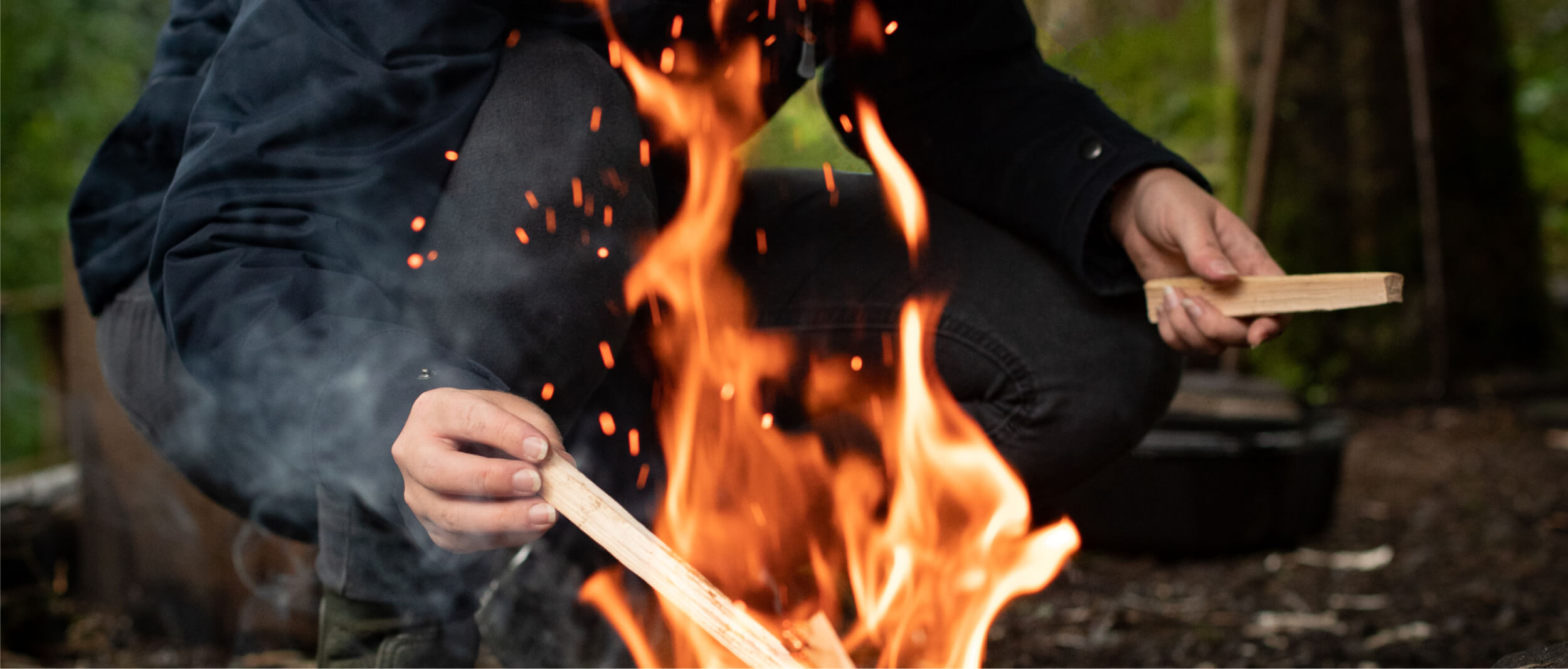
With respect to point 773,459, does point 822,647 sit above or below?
above

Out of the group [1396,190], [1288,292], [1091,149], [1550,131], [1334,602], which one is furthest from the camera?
[1550,131]

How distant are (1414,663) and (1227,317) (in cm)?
61

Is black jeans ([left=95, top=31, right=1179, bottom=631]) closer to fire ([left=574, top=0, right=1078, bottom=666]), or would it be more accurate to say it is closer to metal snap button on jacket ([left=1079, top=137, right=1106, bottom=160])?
fire ([left=574, top=0, right=1078, bottom=666])

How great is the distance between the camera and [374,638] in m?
1.05

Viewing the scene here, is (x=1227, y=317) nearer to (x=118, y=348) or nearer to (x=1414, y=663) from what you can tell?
(x=1414, y=663)

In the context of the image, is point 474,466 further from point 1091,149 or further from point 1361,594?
point 1361,594

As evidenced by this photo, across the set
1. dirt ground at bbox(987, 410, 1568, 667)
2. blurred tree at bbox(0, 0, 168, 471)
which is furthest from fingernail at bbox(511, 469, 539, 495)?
blurred tree at bbox(0, 0, 168, 471)

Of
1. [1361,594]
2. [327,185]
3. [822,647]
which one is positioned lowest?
[1361,594]

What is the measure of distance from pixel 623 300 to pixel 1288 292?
63cm

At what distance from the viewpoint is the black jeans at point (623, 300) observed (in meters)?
0.95

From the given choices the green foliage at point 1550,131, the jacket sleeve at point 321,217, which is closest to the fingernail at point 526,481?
the jacket sleeve at point 321,217

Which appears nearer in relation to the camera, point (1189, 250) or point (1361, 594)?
point (1189, 250)

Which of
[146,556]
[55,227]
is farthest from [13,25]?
[146,556]

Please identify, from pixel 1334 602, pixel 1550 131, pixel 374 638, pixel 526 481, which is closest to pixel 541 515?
pixel 526 481
